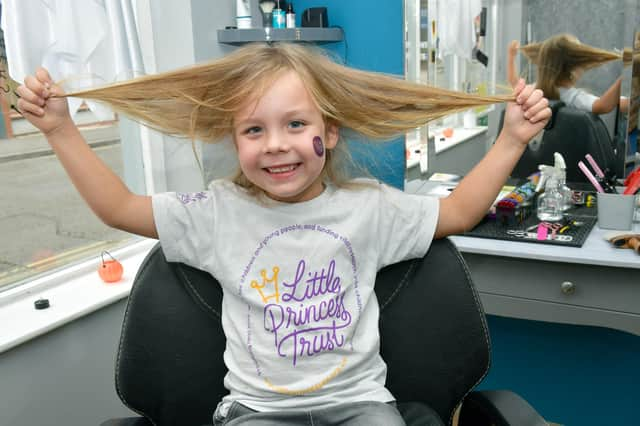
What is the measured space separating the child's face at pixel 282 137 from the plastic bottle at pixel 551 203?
93cm

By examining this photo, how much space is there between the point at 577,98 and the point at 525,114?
0.87 meters

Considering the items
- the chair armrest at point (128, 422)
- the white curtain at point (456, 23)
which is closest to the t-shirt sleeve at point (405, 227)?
the chair armrest at point (128, 422)

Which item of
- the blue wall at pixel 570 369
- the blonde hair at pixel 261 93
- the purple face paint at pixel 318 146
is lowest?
the blue wall at pixel 570 369

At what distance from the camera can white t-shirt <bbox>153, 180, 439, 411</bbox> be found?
1.11 meters

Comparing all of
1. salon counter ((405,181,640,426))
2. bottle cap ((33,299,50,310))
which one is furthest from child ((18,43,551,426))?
bottle cap ((33,299,50,310))

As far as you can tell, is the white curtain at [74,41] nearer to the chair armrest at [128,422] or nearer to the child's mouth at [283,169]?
the child's mouth at [283,169]

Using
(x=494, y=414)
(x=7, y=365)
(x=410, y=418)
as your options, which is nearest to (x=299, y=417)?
(x=410, y=418)

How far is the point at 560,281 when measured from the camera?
63.8 inches

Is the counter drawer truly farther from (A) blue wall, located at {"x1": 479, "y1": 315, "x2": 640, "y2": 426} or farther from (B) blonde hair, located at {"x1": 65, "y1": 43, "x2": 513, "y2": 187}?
(B) blonde hair, located at {"x1": 65, "y1": 43, "x2": 513, "y2": 187}

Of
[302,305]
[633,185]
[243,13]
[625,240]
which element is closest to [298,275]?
[302,305]

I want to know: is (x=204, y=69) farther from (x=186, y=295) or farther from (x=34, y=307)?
(x=34, y=307)

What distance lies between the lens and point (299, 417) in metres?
1.07

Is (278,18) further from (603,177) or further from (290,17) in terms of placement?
(603,177)

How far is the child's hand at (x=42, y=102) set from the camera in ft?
3.31
